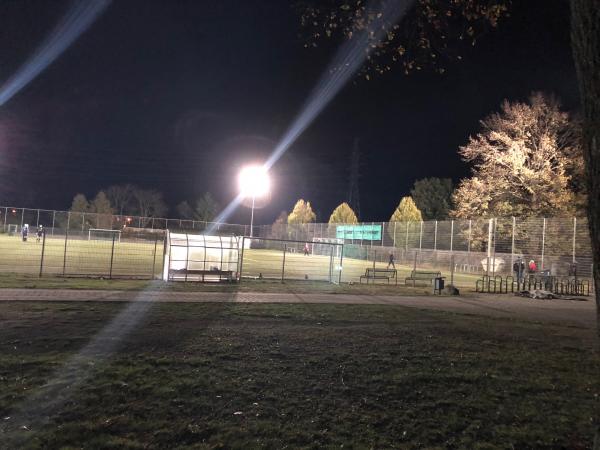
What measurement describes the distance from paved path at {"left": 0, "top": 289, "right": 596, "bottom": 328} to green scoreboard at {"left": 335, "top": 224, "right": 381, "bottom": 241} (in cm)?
3224

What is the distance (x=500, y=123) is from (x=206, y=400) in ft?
111

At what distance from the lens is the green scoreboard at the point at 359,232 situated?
4909 centimetres

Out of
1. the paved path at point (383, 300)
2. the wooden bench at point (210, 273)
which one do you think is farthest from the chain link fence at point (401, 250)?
the paved path at point (383, 300)

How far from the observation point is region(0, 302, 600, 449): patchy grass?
4215 millimetres

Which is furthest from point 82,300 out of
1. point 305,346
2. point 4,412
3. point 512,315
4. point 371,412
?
point 512,315

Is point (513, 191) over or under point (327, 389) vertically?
over

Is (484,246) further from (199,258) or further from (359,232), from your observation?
(199,258)

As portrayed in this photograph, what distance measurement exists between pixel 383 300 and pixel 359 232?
37.3 metres

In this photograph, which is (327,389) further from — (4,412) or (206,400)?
(4,412)

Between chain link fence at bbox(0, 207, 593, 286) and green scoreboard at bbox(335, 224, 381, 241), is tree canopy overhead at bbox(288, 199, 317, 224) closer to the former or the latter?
chain link fence at bbox(0, 207, 593, 286)

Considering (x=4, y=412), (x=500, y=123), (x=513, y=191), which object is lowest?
(x=4, y=412)

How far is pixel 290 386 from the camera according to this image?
552 cm

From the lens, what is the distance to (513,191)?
33.5m

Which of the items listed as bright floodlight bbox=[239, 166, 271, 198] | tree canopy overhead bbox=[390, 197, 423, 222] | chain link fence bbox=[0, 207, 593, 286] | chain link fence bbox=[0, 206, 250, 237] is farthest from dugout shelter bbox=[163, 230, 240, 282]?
chain link fence bbox=[0, 206, 250, 237]
